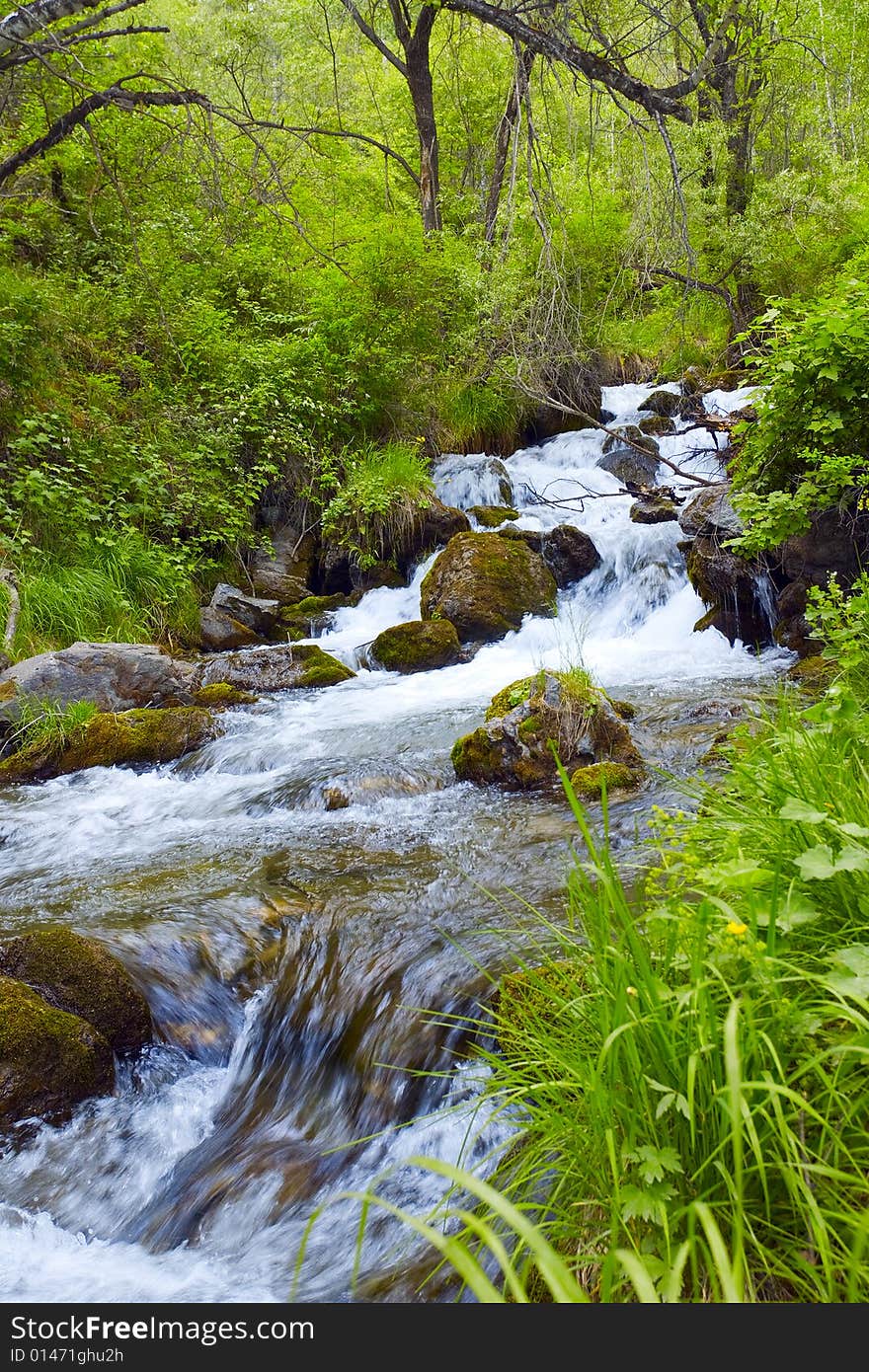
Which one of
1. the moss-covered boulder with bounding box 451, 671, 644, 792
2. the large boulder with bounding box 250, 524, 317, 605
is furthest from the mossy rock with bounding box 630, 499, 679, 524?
the moss-covered boulder with bounding box 451, 671, 644, 792

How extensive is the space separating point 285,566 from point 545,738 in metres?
7.10

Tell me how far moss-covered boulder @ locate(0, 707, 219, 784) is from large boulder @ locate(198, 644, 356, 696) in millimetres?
1238

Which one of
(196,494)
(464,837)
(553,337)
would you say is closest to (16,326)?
(196,494)

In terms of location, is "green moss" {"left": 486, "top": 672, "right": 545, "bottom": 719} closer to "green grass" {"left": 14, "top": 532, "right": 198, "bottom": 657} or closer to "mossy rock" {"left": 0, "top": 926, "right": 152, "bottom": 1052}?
"mossy rock" {"left": 0, "top": 926, "right": 152, "bottom": 1052}

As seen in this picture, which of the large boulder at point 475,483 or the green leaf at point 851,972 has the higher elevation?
the large boulder at point 475,483

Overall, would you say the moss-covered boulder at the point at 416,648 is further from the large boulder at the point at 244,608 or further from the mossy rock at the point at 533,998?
the mossy rock at the point at 533,998

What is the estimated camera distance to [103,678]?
7.40 meters

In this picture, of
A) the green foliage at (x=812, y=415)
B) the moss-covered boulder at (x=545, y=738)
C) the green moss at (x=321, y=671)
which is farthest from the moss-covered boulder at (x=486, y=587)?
the green foliage at (x=812, y=415)

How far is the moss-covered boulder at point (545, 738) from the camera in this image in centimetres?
554

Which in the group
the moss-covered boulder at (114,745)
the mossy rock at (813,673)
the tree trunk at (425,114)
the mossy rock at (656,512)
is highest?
the tree trunk at (425,114)

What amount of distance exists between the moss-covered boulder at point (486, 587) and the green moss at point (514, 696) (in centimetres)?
371

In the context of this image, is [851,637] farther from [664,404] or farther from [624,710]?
[664,404]

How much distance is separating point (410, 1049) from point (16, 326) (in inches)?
356

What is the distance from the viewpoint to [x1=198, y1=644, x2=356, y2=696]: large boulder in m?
8.55
